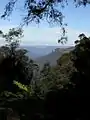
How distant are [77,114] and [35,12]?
3.81 metres

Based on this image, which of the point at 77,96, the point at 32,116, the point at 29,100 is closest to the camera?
the point at 32,116

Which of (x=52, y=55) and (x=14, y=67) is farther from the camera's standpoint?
(x=52, y=55)

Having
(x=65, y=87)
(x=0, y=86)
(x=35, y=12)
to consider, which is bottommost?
(x=0, y=86)

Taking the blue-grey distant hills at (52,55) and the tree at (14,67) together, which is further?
the blue-grey distant hills at (52,55)

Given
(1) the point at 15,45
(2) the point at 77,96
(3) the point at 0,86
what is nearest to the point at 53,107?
(2) the point at 77,96

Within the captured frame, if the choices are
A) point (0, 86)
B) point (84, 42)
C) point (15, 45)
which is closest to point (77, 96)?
point (84, 42)

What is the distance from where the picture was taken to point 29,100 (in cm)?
1226

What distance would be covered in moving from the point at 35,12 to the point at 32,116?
388 centimetres

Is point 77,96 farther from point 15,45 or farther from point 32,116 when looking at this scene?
point 15,45

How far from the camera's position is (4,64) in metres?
27.5

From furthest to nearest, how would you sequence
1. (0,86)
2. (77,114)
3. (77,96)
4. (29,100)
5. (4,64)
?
(4,64) → (0,86) → (29,100) → (77,96) → (77,114)

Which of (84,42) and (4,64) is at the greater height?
(84,42)

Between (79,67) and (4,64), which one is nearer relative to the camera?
(79,67)

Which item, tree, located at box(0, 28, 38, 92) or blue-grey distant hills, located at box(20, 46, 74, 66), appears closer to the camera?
tree, located at box(0, 28, 38, 92)
